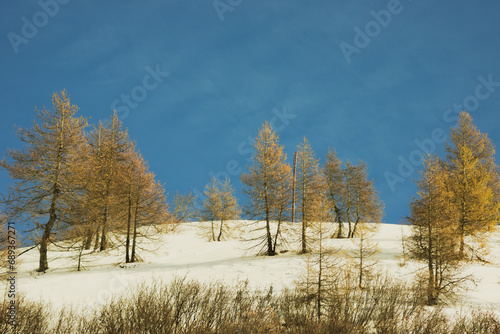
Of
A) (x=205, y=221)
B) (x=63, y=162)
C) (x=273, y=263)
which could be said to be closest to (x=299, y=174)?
(x=273, y=263)

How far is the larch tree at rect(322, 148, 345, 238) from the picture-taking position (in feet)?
114

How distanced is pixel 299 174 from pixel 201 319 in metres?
16.9

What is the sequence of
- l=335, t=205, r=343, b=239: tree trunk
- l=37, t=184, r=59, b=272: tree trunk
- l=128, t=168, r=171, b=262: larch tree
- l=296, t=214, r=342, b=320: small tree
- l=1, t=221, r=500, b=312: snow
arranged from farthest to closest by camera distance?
l=335, t=205, r=343, b=239: tree trunk, l=128, t=168, r=171, b=262: larch tree, l=37, t=184, r=59, b=272: tree trunk, l=1, t=221, r=500, b=312: snow, l=296, t=214, r=342, b=320: small tree

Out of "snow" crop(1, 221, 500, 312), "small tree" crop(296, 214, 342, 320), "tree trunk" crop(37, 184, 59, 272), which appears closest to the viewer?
"small tree" crop(296, 214, 342, 320)

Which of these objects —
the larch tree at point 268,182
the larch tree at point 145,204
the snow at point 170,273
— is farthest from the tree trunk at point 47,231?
the larch tree at point 268,182

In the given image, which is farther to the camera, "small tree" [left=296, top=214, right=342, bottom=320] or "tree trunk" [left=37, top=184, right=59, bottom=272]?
"tree trunk" [left=37, top=184, right=59, bottom=272]

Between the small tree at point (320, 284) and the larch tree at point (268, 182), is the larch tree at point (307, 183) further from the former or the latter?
the small tree at point (320, 284)

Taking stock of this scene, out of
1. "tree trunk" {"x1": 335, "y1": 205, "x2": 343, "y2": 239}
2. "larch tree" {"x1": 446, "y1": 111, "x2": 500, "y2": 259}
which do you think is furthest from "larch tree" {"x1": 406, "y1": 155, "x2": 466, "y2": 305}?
"tree trunk" {"x1": 335, "y1": 205, "x2": 343, "y2": 239}

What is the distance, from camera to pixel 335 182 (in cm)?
3597

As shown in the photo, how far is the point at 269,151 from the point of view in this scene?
2477 centimetres

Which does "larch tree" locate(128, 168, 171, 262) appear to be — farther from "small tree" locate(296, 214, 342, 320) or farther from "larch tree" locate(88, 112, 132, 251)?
"small tree" locate(296, 214, 342, 320)

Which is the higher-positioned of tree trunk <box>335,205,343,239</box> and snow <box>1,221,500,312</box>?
tree trunk <box>335,205,343,239</box>

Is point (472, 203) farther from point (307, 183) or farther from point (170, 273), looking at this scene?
point (170, 273)

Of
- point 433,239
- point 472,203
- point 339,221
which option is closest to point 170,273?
point 433,239
